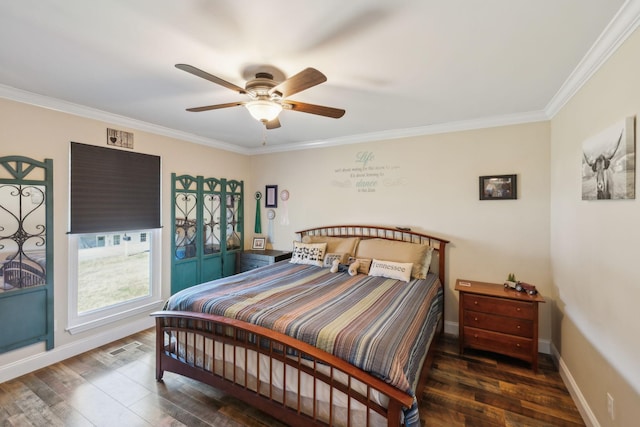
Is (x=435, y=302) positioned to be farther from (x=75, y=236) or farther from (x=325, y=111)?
(x=75, y=236)

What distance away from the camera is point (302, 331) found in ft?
5.84

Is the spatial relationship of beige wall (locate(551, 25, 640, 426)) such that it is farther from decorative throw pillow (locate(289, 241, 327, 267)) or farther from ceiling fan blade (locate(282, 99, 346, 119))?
decorative throw pillow (locate(289, 241, 327, 267))

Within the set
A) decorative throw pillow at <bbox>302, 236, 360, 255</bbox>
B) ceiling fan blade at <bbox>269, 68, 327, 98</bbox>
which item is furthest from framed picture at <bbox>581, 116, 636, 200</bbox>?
decorative throw pillow at <bbox>302, 236, 360, 255</bbox>

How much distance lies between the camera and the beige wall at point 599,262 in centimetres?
148

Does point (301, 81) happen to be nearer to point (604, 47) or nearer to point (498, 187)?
point (604, 47)

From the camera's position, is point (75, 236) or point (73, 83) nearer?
point (73, 83)

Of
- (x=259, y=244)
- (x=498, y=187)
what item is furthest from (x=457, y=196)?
(x=259, y=244)

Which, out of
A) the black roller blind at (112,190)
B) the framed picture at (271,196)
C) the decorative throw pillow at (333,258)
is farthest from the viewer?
the framed picture at (271,196)

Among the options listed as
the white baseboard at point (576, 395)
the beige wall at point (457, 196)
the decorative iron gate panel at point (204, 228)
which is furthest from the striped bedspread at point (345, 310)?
the decorative iron gate panel at point (204, 228)

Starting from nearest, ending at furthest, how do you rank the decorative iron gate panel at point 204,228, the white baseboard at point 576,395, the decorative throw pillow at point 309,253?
the white baseboard at point 576,395, the decorative throw pillow at point 309,253, the decorative iron gate panel at point 204,228

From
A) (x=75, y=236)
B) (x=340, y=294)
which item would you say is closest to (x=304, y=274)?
(x=340, y=294)

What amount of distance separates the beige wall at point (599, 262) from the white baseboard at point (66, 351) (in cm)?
427

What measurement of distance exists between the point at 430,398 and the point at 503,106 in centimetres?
273

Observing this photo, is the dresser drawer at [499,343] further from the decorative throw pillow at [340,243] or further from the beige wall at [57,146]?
the beige wall at [57,146]
